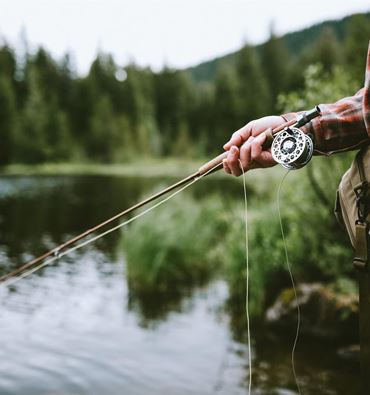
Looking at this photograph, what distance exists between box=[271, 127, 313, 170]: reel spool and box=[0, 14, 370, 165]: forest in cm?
4846

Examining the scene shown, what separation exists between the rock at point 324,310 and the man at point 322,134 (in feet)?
14.8

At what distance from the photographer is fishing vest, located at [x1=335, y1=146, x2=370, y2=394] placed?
178cm

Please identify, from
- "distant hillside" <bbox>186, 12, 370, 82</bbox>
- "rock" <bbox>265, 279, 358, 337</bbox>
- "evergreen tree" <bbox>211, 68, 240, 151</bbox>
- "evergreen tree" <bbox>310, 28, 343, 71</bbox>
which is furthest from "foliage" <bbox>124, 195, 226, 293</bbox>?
"distant hillside" <bbox>186, 12, 370, 82</bbox>

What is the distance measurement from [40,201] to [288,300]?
57.8 feet

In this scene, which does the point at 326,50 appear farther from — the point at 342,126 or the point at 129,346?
the point at 342,126

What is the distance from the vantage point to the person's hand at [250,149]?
208 centimetres

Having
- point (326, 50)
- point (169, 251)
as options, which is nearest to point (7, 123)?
point (326, 50)

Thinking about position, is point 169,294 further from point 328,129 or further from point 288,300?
point 328,129

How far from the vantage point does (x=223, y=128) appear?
59219mm

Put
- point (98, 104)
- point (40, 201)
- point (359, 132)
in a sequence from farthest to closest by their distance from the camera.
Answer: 1. point (98, 104)
2. point (40, 201)
3. point (359, 132)

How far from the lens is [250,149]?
2.09 m

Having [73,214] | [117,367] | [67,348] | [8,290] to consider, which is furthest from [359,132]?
[73,214]

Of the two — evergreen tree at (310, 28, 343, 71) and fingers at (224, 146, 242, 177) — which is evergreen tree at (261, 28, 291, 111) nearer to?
evergreen tree at (310, 28, 343, 71)

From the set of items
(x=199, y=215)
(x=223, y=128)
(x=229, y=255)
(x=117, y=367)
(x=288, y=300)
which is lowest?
(x=117, y=367)
